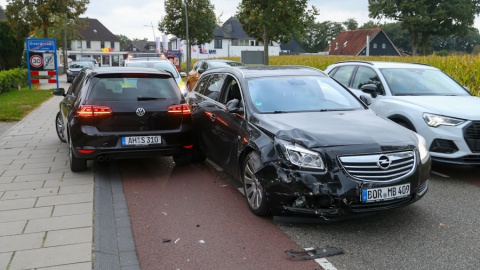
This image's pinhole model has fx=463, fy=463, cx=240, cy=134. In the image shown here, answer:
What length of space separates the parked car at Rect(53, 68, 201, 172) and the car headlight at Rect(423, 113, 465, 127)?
349 cm

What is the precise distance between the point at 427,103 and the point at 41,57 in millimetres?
20886

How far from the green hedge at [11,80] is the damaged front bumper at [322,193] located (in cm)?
1852

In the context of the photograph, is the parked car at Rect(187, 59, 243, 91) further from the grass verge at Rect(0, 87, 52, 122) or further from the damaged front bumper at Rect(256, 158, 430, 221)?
the damaged front bumper at Rect(256, 158, 430, 221)

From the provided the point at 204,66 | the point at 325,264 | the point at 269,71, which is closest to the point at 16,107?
the point at 204,66

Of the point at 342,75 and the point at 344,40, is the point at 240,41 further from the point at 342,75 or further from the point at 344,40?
the point at 342,75

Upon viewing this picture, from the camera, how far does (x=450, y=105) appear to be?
22.8 ft

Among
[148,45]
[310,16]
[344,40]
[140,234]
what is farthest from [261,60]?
[148,45]

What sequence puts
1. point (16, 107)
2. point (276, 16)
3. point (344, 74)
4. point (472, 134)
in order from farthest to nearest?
point (276, 16)
point (16, 107)
point (344, 74)
point (472, 134)

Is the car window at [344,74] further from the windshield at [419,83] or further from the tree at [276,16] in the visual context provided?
the tree at [276,16]

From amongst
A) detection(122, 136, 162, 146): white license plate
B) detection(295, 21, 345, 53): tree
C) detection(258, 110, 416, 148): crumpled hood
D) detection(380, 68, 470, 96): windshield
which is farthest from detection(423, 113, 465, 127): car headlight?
detection(295, 21, 345, 53): tree

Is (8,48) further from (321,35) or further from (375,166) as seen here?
(321,35)

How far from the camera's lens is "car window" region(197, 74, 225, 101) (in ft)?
22.6

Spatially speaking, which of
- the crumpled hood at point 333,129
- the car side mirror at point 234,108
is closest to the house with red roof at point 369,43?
the car side mirror at point 234,108

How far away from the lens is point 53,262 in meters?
3.88
